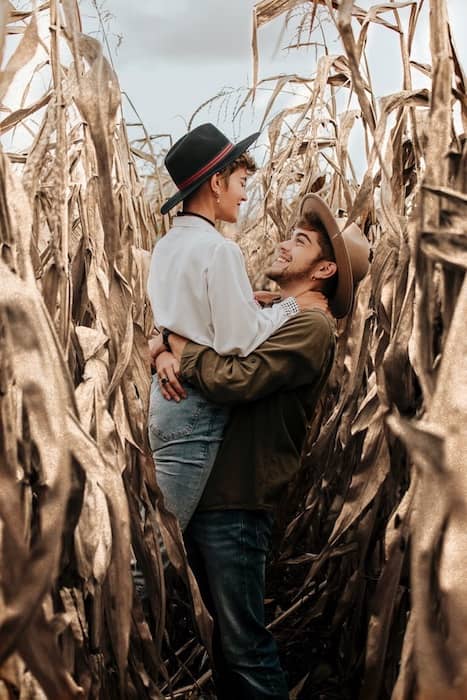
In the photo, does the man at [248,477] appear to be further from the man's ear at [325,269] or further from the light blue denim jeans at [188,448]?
the man's ear at [325,269]

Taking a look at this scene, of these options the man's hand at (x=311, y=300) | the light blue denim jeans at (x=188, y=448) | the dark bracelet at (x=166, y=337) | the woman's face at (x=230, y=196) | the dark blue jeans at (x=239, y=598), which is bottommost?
the dark blue jeans at (x=239, y=598)

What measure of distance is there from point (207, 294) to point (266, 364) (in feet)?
0.51

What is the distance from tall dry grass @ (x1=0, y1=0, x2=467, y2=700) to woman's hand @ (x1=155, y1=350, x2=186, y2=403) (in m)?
0.16

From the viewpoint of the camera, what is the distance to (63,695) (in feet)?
2.84

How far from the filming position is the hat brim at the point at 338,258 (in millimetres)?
1688

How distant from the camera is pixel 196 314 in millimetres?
1519

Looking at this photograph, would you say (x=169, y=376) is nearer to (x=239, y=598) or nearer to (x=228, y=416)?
(x=228, y=416)

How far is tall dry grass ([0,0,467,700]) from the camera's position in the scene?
799mm

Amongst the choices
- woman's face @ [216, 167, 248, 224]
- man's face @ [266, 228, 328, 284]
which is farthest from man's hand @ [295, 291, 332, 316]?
woman's face @ [216, 167, 248, 224]

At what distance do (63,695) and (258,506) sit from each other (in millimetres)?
689

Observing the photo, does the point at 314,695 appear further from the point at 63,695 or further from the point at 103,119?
the point at 103,119

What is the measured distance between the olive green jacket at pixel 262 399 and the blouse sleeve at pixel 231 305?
0.02m

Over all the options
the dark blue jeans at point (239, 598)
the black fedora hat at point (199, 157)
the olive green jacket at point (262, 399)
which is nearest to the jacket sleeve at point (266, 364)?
the olive green jacket at point (262, 399)

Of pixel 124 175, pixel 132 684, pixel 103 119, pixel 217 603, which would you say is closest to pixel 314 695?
pixel 217 603
